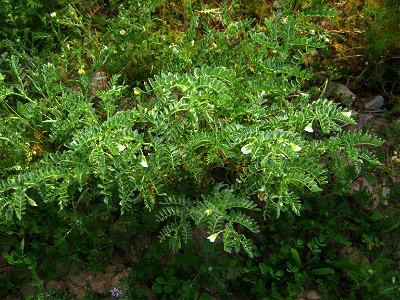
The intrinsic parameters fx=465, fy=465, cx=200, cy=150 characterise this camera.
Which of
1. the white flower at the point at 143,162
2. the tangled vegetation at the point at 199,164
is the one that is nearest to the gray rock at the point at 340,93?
the tangled vegetation at the point at 199,164

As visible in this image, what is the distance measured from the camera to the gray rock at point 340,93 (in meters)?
3.64

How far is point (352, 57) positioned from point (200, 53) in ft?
4.20

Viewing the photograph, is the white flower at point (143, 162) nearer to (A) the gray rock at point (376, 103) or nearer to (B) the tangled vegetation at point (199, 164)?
(B) the tangled vegetation at point (199, 164)

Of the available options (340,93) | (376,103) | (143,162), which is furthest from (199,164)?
(376,103)

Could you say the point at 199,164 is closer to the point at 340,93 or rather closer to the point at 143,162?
the point at 143,162

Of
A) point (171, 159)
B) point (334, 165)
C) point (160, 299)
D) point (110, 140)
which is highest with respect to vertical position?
point (110, 140)

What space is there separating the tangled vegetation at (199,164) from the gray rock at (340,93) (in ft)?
0.22

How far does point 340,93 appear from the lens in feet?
12.0

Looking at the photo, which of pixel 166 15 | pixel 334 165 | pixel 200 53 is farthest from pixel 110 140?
pixel 166 15

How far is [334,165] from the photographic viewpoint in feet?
10.2

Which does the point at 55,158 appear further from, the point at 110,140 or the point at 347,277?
the point at 347,277

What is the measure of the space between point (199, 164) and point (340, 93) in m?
1.37

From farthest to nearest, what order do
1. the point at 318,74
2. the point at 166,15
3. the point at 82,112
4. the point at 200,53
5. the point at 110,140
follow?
the point at 166,15 < the point at 318,74 < the point at 200,53 < the point at 82,112 < the point at 110,140

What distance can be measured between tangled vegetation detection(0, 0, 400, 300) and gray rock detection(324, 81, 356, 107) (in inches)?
2.7
